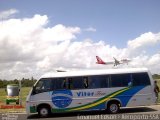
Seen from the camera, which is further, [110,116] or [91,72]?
[91,72]

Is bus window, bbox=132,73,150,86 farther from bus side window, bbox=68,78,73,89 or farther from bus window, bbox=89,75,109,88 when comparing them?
bus side window, bbox=68,78,73,89

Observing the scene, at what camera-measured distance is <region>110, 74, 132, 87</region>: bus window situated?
66.3 feet

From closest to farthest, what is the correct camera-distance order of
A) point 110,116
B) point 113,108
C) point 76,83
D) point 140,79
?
point 110,116 → point 113,108 → point 140,79 → point 76,83

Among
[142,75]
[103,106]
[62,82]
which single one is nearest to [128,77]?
[142,75]

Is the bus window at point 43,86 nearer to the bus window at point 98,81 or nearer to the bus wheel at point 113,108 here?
the bus window at point 98,81

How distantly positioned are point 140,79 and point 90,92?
10.4ft

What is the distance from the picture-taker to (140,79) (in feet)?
66.1

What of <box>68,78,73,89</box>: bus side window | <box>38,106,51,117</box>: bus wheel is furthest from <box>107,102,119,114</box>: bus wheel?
<box>38,106,51,117</box>: bus wheel

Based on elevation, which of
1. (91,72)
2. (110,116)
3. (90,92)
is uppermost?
(91,72)

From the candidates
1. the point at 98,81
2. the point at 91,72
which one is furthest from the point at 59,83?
the point at 98,81

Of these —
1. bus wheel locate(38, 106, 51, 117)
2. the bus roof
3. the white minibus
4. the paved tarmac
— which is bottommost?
the paved tarmac

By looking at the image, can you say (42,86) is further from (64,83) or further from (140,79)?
(140,79)

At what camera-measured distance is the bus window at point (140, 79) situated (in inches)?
792

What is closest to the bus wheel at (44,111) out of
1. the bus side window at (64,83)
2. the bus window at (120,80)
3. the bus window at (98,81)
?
the bus side window at (64,83)
